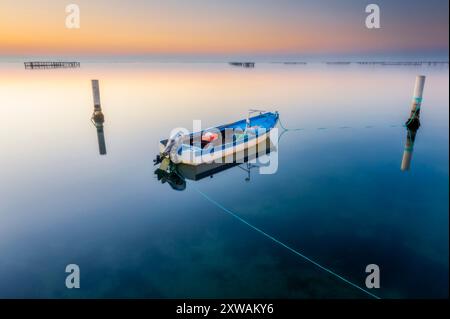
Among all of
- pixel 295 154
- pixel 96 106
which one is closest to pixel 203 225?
pixel 295 154

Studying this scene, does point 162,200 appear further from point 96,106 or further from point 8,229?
point 96,106

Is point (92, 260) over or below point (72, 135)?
below

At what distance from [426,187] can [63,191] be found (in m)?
18.3

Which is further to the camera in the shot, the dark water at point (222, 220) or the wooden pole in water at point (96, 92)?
the wooden pole in water at point (96, 92)

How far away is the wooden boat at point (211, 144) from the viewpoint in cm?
1546

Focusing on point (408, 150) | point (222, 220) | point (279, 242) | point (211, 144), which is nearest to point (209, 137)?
point (211, 144)

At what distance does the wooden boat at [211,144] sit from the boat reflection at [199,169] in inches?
16.5

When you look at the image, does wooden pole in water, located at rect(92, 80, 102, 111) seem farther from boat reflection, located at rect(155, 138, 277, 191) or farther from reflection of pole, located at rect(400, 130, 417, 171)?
reflection of pole, located at rect(400, 130, 417, 171)

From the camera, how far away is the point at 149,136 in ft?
79.6

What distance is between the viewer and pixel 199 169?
16141mm

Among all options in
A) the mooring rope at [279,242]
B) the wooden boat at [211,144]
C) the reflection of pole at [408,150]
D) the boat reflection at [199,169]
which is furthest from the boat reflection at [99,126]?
the reflection of pole at [408,150]

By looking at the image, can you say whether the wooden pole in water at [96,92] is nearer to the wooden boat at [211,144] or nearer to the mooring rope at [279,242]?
the wooden boat at [211,144]

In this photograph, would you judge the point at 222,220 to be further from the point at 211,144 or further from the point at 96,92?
the point at 96,92

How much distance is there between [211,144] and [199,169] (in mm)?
2256
